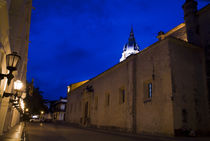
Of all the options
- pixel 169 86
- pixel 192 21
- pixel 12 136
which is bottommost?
pixel 12 136

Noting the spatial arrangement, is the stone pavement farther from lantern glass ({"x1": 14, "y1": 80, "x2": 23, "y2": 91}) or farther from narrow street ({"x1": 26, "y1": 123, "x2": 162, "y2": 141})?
lantern glass ({"x1": 14, "y1": 80, "x2": 23, "y2": 91})

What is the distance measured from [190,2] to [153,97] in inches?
396

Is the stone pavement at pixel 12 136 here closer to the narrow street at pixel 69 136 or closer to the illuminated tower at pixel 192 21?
the narrow street at pixel 69 136

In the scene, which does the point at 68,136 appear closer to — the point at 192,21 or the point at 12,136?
the point at 12,136

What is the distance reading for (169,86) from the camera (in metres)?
13.2

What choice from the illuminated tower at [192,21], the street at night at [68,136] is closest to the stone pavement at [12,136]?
the street at night at [68,136]

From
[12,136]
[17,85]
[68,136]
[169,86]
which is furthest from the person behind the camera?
[169,86]

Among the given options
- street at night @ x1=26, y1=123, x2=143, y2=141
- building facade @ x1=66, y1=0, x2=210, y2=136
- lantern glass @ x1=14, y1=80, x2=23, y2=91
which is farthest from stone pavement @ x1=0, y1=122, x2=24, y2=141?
building facade @ x1=66, y1=0, x2=210, y2=136

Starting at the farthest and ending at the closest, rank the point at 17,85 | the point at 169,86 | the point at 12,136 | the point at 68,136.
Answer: the point at 169,86
the point at 68,136
the point at 12,136
the point at 17,85

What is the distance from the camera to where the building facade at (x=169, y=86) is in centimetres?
1304

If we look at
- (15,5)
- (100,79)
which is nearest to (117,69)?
(100,79)

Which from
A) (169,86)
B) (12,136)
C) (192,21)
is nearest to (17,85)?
(12,136)

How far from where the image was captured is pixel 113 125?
20.0m

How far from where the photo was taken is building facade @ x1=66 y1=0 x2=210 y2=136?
513 inches
